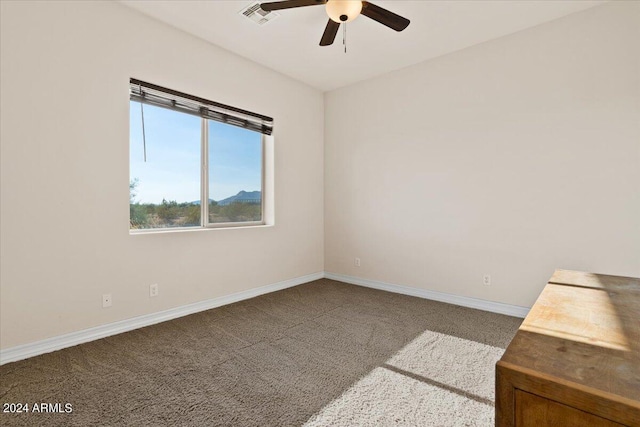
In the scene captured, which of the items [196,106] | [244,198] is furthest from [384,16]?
[244,198]

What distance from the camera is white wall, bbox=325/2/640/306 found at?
2672 mm

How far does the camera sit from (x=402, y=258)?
12.9ft

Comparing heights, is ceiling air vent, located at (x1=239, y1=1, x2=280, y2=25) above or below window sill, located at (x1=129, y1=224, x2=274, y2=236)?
above

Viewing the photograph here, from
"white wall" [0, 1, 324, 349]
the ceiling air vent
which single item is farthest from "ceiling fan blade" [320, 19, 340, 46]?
"white wall" [0, 1, 324, 349]

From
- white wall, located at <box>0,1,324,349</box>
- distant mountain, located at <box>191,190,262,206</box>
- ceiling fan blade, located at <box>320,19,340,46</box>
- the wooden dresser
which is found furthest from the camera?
distant mountain, located at <box>191,190,262,206</box>

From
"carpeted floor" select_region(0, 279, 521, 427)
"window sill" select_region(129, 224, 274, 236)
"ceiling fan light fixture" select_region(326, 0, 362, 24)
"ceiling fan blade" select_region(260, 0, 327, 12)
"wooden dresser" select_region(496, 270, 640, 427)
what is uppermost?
"ceiling fan blade" select_region(260, 0, 327, 12)

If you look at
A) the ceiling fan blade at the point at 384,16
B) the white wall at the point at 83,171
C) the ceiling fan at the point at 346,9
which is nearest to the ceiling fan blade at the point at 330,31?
the ceiling fan at the point at 346,9

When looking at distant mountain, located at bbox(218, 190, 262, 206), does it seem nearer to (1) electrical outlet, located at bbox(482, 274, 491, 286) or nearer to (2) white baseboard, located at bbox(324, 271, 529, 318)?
(2) white baseboard, located at bbox(324, 271, 529, 318)

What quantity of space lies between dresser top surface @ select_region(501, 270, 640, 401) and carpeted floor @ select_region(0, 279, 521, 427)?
32.7 inches

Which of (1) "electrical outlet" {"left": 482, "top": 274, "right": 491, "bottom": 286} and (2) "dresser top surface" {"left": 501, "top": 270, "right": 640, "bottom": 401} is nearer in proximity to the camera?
(2) "dresser top surface" {"left": 501, "top": 270, "right": 640, "bottom": 401}

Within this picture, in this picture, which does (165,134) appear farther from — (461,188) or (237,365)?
(461,188)

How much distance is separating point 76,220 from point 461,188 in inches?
142

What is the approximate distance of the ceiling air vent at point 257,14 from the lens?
8.83 ft

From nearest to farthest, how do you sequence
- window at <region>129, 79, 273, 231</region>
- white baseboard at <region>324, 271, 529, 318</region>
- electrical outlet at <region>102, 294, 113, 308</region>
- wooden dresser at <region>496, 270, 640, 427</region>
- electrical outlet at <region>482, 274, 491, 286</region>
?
wooden dresser at <region>496, 270, 640, 427</region> < electrical outlet at <region>102, 294, 113, 308</region> < window at <region>129, 79, 273, 231</region> < white baseboard at <region>324, 271, 529, 318</region> < electrical outlet at <region>482, 274, 491, 286</region>
